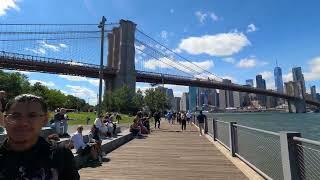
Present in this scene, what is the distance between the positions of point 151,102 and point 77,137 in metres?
43.4

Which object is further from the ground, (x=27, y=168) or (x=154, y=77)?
(x=154, y=77)

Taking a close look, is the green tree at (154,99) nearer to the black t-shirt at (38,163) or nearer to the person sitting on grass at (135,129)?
the person sitting on grass at (135,129)

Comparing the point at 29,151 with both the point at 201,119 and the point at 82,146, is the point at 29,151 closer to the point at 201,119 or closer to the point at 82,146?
the point at 82,146

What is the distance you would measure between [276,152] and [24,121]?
487cm

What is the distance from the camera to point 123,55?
68.7 m

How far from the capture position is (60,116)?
12.9 m

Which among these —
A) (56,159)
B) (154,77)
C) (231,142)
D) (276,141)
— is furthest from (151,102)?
(56,159)

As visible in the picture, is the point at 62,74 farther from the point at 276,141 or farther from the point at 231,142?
the point at 276,141

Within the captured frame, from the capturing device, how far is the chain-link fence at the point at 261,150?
5.77 m

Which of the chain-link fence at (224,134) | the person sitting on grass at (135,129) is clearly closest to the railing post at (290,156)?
the chain-link fence at (224,134)

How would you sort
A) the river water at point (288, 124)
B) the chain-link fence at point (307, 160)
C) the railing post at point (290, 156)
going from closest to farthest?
1. the chain-link fence at point (307, 160)
2. the railing post at point (290, 156)
3. the river water at point (288, 124)

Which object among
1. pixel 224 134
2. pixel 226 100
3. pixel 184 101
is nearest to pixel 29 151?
pixel 224 134

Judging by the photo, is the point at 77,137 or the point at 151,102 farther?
the point at 151,102

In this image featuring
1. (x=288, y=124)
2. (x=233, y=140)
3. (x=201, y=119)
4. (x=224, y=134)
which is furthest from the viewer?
(x=288, y=124)
